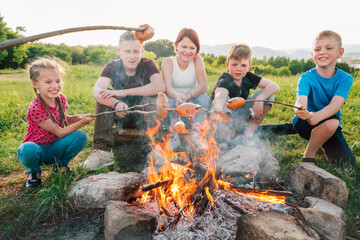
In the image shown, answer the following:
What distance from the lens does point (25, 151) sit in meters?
2.85

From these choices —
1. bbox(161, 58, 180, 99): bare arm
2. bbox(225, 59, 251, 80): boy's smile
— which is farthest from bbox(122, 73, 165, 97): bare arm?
bbox(225, 59, 251, 80): boy's smile

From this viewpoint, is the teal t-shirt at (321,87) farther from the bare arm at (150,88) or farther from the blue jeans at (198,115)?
the bare arm at (150,88)

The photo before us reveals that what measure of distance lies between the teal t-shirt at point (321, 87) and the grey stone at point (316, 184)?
115 cm

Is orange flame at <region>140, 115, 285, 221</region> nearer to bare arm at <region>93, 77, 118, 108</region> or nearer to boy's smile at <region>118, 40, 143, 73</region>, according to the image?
bare arm at <region>93, 77, 118, 108</region>

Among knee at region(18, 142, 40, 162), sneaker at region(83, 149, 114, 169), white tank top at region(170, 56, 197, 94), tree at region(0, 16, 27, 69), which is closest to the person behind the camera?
knee at region(18, 142, 40, 162)

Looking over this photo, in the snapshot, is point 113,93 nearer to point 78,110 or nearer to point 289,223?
point 289,223

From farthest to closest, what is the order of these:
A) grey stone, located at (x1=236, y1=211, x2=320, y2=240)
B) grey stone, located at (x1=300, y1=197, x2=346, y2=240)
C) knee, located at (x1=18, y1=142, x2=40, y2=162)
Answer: knee, located at (x1=18, y1=142, x2=40, y2=162), grey stone, located at (x1=300, y1=197, x2=346, y2=240), grey stone, located at (x1=236, y1=211, x2=320, y2=240)

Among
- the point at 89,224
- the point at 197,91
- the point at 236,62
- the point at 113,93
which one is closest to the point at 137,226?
the point at 89,224

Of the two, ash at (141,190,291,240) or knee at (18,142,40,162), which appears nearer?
ash at (141,190,291,240)

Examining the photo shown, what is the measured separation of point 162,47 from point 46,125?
1628 centimetres

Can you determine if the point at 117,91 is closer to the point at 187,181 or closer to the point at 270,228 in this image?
the point at 187,181

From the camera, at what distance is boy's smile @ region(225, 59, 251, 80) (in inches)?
156

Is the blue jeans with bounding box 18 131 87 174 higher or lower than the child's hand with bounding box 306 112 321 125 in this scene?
lower

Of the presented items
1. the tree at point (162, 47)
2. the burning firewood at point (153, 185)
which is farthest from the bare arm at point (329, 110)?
the tree at point (162, 47)
